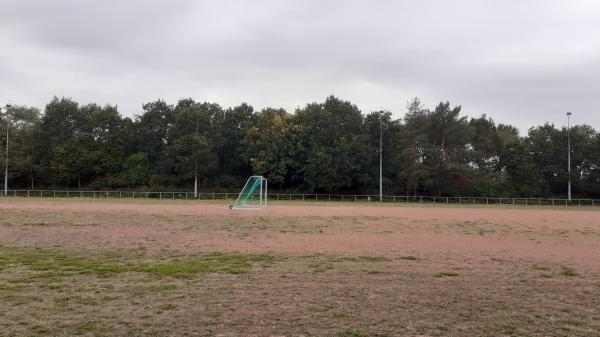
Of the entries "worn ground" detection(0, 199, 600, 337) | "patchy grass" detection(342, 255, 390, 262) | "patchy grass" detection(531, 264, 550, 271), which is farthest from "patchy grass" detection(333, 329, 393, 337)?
"patchy grass" detection(531, 264, 550, 271)

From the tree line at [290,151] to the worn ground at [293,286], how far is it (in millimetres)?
46699

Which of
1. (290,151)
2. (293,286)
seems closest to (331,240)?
(293,286)

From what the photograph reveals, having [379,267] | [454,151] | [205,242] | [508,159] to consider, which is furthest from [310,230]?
[508,159]

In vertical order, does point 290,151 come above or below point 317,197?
above

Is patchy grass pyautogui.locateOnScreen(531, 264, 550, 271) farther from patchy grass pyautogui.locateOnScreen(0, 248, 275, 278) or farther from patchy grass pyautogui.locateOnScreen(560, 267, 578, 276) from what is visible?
patchy grass pyautogui.locateOnScreen(0, 248, 275, 278)

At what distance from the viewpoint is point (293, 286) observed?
26.1 feet

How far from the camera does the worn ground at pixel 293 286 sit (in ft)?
18.7

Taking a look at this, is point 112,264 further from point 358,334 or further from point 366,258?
point 358,334

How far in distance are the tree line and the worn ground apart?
46699 millimetres

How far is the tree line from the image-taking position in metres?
60.8

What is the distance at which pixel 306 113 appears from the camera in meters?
65.9

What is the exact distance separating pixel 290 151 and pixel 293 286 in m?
54.9

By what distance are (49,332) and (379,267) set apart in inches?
256

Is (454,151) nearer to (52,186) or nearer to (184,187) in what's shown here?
(184,187)
